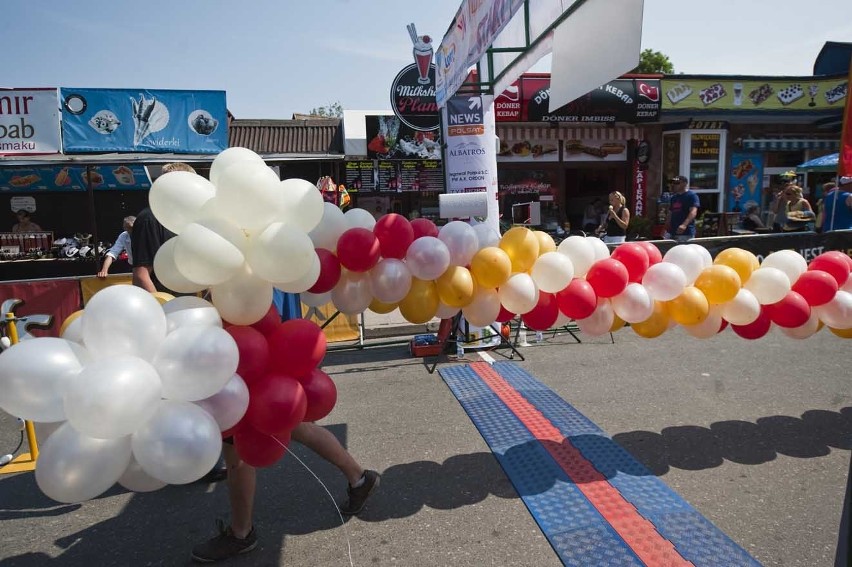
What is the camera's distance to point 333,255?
9.25 ft

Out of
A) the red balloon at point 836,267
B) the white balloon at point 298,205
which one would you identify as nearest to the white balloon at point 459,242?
the white balloon at point 298,205

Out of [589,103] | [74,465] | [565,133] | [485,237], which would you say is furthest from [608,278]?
[565,133]

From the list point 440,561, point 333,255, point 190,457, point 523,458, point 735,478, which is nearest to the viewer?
point 190,457

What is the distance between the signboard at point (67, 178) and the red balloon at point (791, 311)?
44.8ft

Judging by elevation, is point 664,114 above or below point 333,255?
above

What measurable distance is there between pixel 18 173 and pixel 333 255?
46.9 ft

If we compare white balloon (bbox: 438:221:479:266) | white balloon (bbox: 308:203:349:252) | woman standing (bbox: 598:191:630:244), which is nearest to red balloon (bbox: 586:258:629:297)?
white balloon (bbox: 438:221:479:266)

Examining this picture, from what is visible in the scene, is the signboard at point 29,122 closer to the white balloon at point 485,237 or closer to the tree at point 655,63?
the white balloon at point 485,237

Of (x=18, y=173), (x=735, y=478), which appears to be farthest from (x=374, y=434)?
(x=18, y=173)

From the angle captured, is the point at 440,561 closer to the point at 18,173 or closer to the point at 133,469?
the point at 133,469

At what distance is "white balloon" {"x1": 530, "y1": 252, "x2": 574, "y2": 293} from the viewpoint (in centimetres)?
303

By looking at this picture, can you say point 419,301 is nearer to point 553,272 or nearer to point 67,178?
point 553,272

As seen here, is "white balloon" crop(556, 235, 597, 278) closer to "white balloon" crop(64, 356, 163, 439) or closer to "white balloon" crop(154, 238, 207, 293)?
"white balloon" crop(154, 238, 207, 293)

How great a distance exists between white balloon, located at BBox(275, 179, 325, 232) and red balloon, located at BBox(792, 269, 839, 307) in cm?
319
